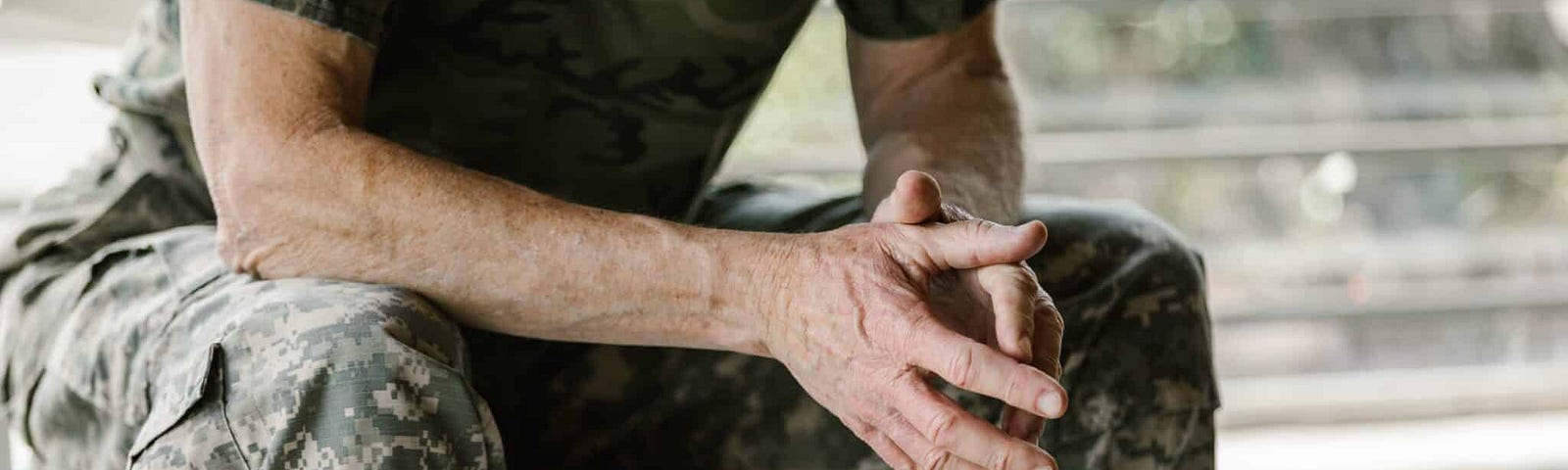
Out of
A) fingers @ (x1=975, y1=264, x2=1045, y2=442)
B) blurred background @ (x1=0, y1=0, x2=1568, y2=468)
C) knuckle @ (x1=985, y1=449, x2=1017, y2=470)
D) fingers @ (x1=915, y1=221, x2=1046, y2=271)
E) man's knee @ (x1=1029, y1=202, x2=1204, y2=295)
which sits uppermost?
fingers @ (x1=915, y1=221, x2=1046, y2=271)

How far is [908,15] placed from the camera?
4.61 ft

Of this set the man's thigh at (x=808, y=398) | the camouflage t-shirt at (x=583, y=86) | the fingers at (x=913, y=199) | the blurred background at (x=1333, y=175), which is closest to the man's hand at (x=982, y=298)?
the fingers at (x=913, y=199)

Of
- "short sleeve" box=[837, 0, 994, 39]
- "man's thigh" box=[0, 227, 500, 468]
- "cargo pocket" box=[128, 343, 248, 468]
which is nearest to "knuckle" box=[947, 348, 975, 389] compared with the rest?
"man's thigh" box=[0, 227, 500, 468]

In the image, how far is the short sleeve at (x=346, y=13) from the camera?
3.35 ft

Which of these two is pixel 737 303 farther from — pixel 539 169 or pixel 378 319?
pixel 539 169

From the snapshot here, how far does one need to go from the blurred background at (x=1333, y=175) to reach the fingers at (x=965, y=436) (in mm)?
1596

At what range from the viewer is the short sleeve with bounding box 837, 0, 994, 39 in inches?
55.2

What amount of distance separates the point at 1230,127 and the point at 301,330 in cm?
203

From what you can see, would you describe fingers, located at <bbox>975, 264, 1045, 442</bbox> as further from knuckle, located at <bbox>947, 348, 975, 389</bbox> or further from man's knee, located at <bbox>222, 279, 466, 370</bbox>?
man's knee, located at <bbox>222, 279, 466, 370</bbox>

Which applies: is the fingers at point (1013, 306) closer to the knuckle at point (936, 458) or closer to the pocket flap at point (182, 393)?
the knuckle at point (936, 458)

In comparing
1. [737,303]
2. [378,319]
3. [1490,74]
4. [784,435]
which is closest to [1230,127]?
[1490,74]

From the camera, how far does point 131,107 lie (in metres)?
1.25

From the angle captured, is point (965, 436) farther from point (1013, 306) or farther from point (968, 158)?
point (968, 158)

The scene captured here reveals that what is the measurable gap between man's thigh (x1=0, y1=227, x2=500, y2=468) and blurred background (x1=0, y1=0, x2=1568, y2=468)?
1518mm
